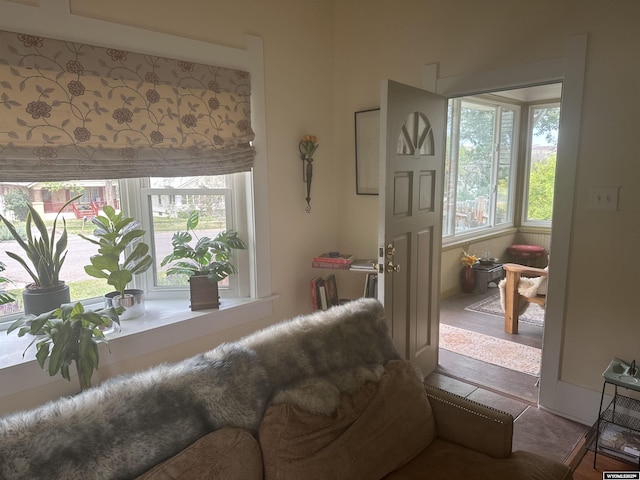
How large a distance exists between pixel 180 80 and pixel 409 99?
128 centimetres

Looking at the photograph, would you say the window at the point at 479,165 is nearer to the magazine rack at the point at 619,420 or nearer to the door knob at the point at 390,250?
the door knob at the point at 390,250

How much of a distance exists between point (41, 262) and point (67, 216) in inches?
11.9

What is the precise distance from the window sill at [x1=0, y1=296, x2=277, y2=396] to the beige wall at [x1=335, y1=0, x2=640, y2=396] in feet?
6.08

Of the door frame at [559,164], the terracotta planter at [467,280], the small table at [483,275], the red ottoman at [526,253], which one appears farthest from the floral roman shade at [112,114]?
the red ottoman at [526,253]

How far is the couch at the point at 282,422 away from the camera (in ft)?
3.49

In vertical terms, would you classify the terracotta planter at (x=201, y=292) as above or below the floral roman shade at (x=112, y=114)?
below

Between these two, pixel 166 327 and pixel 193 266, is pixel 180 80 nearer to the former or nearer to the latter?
pixel 193 266

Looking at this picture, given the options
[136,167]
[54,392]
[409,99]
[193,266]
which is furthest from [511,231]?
[54,392]

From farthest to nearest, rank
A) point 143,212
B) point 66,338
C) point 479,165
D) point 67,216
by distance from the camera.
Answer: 1. point 479,165
2. point 143,212
3. point 67,216
4. point 66,338

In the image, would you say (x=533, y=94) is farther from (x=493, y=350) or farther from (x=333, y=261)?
(x=333, y=261)

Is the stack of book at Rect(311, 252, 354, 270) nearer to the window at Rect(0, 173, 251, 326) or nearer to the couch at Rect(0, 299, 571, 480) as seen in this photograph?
the window at Rect(0, 173, 251, 326)

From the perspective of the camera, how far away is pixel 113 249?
2.22m

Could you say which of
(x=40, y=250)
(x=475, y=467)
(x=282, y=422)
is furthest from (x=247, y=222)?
(x=475, y=467)

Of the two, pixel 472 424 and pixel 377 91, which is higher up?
pixel 377 91
